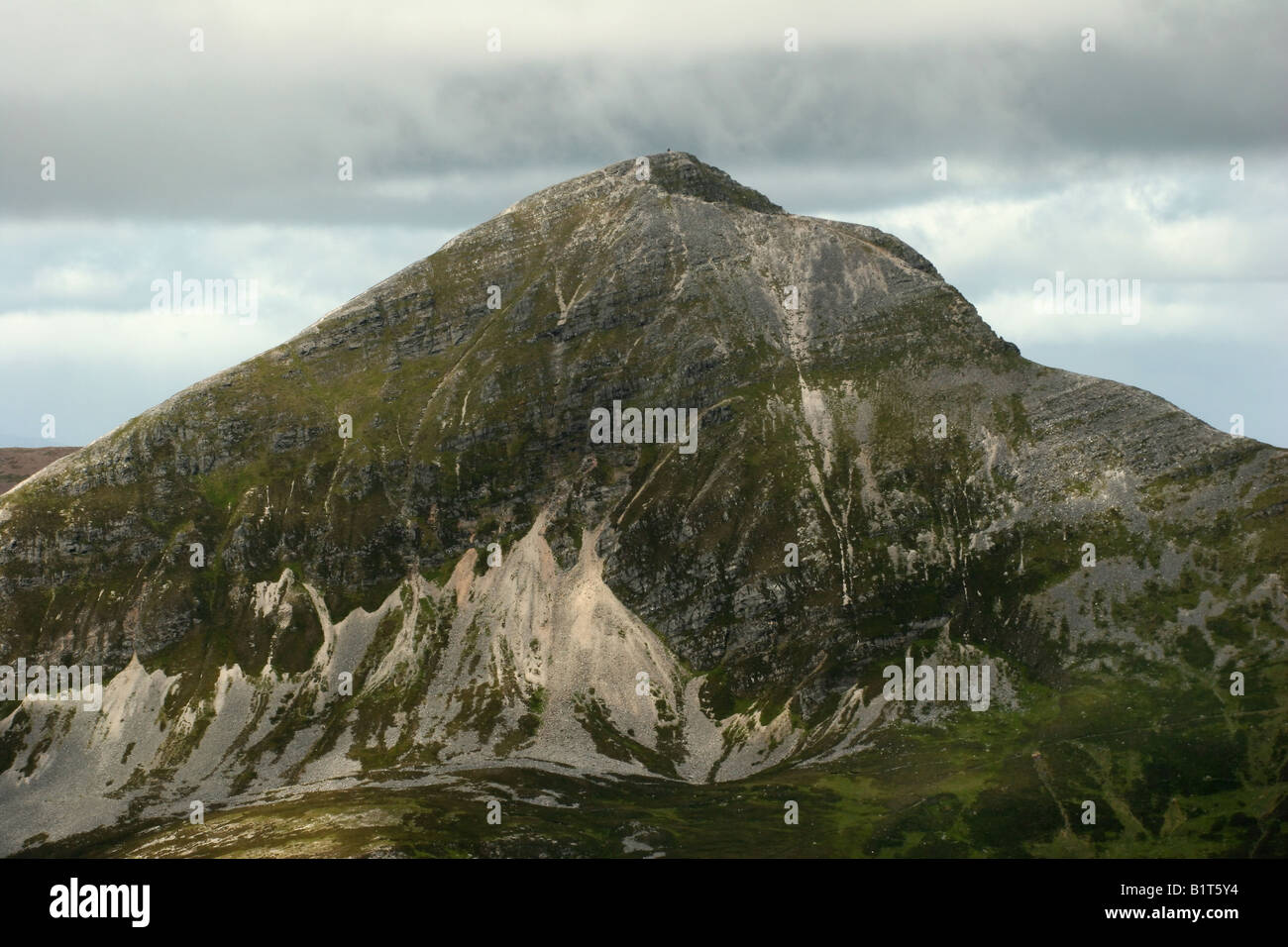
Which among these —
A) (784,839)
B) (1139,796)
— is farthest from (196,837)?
(1139,796)

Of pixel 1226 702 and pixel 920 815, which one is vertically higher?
pixel 1226 702

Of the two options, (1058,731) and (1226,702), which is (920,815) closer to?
(1058,731)

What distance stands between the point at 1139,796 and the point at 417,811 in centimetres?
10358

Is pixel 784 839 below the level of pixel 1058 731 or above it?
below
